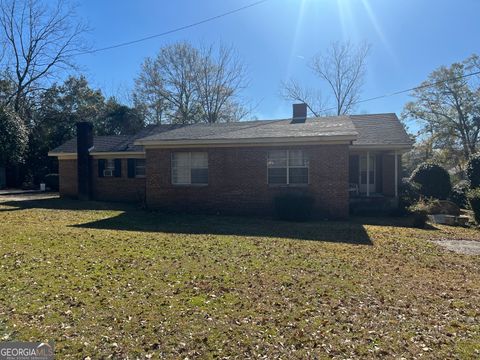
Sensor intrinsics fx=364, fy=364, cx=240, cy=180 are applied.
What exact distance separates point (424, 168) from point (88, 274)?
18229 mm

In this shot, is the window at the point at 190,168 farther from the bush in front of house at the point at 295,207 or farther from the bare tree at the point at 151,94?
the bare tree at the point at 151,94

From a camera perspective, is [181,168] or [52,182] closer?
[181,168]

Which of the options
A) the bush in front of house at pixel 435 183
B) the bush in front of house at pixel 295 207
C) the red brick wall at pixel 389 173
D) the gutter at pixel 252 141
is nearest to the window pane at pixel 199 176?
the gutter at pixel 252 141

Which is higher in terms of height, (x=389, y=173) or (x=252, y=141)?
(x=252, y=141)

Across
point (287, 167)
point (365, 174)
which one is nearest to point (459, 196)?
point (365, 174)

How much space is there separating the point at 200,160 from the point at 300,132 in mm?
4287

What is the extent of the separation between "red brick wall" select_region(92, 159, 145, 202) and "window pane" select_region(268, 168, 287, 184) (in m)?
8.07

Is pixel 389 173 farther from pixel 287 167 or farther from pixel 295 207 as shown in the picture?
pixel 295 207

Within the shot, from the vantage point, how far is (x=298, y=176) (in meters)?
14.3

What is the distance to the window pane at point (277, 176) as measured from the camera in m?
14.4

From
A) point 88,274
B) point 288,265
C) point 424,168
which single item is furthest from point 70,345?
point 424,168

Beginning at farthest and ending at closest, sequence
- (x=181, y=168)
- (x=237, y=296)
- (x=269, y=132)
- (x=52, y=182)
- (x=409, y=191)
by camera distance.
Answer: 1. (x=52, y=182)
2. (x=409, y=191)
3. (x=181, y=168)
4. (x=269, y=132)
5. (x=237, y=296)

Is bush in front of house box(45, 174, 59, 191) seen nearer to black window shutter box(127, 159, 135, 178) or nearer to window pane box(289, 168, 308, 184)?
black window shutter box(127, 159, 135, 178)

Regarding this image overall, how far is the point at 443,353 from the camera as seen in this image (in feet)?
12.1
